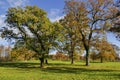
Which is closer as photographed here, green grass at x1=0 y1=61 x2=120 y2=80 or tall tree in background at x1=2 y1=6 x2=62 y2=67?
green grass at x1=0 y1=61 x2=120 y2=80

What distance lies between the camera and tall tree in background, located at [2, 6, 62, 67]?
57188mm

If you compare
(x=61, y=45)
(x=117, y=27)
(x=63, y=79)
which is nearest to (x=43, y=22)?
(x=61, y=45)

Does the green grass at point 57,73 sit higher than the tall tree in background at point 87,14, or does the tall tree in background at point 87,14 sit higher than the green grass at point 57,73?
the tall tree in background at point 87,14

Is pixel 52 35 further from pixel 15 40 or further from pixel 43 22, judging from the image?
pixel 15 40

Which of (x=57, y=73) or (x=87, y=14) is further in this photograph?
(x=87, y=14)

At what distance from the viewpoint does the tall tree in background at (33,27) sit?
5719 centimetres

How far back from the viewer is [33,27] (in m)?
56.8

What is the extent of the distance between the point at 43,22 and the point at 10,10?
808cm

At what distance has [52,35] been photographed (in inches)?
2265

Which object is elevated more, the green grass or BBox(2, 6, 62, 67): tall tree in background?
BBox(2, 6, 62, 67): tall tree in background

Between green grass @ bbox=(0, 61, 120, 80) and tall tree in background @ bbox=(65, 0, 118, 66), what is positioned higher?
tall tree in background @ bbox=(65, 0, 118, 66)

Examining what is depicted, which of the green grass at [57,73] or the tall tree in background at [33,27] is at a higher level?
the tall tree in background at [33,27]

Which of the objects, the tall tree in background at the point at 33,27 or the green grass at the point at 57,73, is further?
the tall tree in background at the point at 33,27

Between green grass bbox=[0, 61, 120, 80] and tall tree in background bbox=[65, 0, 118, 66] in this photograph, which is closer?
green grass bbox=[0, 61, 120, 80]
